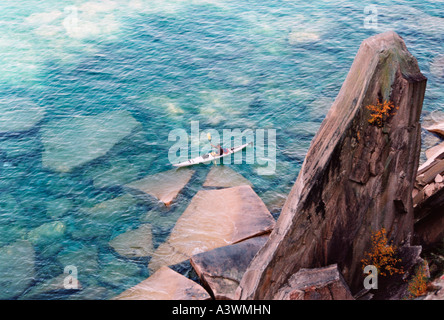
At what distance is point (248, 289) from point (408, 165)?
673 cm

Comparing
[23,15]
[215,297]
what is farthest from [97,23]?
A: [215,297]

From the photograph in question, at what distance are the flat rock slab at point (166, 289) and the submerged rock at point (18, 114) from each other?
55.6ft

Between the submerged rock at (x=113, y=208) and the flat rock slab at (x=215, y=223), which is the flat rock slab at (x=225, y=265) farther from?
the submerged rock at (x=113, y=208)

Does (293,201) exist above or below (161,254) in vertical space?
above

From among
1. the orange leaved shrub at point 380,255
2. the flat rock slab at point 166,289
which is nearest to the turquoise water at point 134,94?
the flat rock slab at point 166,289

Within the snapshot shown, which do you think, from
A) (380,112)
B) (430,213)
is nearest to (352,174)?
(380,112)

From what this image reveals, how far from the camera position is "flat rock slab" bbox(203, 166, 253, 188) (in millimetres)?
26391

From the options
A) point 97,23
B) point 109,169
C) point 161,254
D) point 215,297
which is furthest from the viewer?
point 97,23

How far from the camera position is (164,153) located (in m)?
29.1

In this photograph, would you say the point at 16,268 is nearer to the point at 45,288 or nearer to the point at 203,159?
the point at 45,288

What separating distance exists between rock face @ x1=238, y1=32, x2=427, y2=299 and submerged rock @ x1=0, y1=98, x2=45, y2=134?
22.8 m

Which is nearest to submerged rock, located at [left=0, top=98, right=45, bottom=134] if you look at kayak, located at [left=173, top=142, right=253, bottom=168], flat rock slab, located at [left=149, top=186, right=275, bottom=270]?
kayak, located at [left=173, top=142, right=253, bottom=168]

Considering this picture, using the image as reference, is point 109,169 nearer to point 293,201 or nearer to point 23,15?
point 293,201

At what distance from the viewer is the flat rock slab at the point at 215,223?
21.7m
